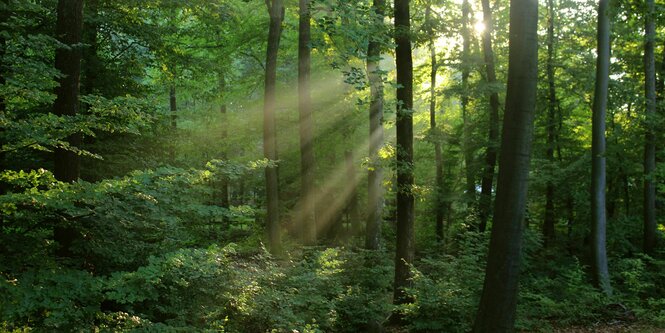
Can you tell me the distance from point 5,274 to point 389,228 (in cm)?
1805

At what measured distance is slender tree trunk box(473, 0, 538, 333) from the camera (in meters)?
5.86

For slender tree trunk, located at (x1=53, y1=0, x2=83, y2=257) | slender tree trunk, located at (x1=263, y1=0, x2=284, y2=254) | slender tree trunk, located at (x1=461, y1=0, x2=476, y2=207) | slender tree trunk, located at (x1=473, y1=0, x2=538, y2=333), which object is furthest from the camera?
slender tree trunk, located at (x1=461, y1=0, x2=476, y2=207)

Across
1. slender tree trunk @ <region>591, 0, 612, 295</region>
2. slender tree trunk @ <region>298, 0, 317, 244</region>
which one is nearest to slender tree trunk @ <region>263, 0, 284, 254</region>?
slender tree trunk @ <region>298, 0, 317, 244</region>

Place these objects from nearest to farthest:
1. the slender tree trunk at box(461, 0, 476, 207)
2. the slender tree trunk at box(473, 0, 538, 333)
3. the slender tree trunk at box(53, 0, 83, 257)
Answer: the slender tree trunk at box(473, 0, 538, 333) → the slender tree trunk at box(53, 0, 83, 257) → the slender tree trunk at box(461, 0, 476, 207)

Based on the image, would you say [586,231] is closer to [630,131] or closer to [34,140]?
[630,131]

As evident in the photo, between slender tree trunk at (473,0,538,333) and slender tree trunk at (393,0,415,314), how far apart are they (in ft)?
8.32

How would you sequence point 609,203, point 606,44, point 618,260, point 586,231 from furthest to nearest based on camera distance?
point 609,203 < point 586,231 < point 618,260 < point 606,44

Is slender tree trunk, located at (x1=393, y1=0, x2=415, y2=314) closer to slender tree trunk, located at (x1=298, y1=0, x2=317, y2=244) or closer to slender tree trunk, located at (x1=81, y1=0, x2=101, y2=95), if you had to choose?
slender tree trunk, located at (x1=298, y1=0, x2=317, y2=244)

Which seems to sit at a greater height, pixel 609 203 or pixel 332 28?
pixel 332 28

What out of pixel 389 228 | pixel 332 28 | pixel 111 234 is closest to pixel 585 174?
pixel 389 228

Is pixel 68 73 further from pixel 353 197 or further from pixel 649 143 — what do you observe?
pixel 649 143

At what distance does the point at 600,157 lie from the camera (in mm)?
12609

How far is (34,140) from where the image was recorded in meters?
4.65

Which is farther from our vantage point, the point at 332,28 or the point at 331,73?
the point at 331,73
